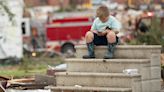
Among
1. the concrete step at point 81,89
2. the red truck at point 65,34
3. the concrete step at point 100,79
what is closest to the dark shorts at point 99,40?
the concrete step at point 100,79

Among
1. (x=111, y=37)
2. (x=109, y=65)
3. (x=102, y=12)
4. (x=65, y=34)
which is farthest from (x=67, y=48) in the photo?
(x=109, y=65)

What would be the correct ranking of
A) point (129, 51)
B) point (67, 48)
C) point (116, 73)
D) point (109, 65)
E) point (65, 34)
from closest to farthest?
point (116, 73) → point (109, 65) → point (129, 51) → point (67, 48) → point (65, 34)

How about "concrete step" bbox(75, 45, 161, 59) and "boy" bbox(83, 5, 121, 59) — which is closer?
"concrete step" bbox(75, 45, 161, 59)

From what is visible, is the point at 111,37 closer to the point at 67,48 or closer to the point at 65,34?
the point at 67,48

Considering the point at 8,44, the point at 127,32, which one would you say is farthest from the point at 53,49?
the point at 8,44

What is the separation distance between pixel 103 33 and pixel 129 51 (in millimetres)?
700

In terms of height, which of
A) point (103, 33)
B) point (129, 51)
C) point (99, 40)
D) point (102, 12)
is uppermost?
point (102, 12)

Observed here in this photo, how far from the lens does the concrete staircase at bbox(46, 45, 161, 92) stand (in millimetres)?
12281

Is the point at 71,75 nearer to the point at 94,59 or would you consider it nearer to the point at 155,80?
the point at 94,59

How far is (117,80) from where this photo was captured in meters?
12.3

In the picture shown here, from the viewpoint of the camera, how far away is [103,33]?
1340 centimetres

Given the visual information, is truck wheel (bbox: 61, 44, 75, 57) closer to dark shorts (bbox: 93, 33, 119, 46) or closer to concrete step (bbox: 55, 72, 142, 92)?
dark shorts (bbox: 93, 33, 119, 46)

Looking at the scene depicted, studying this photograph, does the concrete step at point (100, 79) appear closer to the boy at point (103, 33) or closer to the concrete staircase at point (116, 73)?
the concrete staircase at point (116, 73)

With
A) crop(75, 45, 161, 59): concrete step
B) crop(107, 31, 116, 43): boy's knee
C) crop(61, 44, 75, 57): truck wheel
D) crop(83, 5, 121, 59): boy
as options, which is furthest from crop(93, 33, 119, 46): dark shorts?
crop(61, 44, 75, 57): truck wheel
